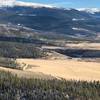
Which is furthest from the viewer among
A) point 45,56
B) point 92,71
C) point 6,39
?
point 6,39

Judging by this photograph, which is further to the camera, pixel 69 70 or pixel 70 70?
pixel 70 70

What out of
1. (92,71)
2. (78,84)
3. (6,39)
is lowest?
(6,39)

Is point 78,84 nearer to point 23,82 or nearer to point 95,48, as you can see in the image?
point 23,82

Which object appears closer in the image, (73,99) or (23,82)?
(73,99)

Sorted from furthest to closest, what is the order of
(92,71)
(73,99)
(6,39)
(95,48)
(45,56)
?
(6,39)
(95,48)
(45,56)
(92,71)
(73,99)

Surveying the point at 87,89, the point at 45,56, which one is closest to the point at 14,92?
the point at 87,89

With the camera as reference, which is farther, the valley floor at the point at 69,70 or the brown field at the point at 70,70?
the brown field at the point at 70,70

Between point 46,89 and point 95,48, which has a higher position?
point 46,89

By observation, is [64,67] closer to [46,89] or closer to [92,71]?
[92,71]

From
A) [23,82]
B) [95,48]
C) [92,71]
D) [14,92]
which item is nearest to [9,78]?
[23,82]

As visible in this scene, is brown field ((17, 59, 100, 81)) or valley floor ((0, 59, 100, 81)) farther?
brown field ((17, 59, 100, 81))
